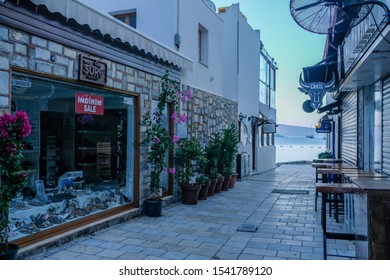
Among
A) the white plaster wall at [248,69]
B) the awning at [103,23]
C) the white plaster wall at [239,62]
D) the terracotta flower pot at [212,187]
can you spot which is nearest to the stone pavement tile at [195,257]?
the awning at [103,23]

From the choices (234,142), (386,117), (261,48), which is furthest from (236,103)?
(386,117)

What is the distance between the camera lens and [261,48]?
18469 millimetres

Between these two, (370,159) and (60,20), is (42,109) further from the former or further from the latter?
(370,159)

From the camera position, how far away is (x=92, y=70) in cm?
559

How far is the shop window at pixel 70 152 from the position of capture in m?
4.95

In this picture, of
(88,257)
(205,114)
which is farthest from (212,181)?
(88,257)

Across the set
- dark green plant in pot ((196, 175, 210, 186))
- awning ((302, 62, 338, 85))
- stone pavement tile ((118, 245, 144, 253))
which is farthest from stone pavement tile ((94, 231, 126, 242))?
awning ((302, 62, 338, 85))

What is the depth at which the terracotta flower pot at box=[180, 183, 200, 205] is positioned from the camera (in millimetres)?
8438

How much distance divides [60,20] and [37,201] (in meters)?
2.63

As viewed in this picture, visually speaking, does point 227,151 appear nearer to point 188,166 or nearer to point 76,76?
point 188,166

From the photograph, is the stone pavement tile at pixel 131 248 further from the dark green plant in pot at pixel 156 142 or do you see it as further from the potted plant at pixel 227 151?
the potted plant at pixel 227 151

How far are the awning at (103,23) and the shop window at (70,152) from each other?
3.03 ft

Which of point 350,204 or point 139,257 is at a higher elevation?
point 350,204

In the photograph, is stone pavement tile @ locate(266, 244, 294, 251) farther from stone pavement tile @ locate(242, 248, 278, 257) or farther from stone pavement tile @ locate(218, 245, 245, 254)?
stone pavement tile @ locate(218, 245, 245, 254)
